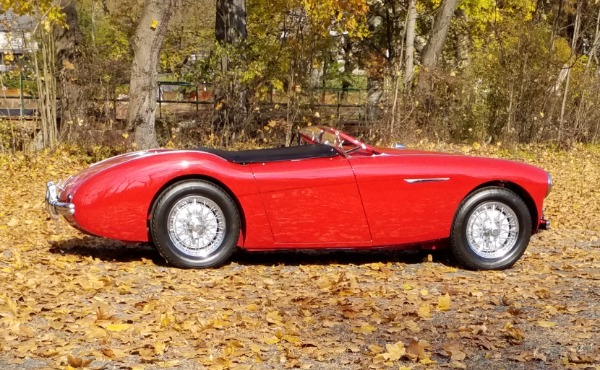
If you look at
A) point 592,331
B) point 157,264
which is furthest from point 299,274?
point 592,331

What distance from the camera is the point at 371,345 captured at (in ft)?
18.4

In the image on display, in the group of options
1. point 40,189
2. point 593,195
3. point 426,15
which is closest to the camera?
point 40,189

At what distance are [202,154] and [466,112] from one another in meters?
14.7

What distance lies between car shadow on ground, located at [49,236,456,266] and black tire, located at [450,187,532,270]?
31cm

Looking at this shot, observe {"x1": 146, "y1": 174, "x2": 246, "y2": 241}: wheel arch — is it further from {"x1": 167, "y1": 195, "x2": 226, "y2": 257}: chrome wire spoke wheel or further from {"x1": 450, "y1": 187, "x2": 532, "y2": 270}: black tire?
{"x1": 450, "y1": 187, "x2": 532, "y2": 270}: black tire

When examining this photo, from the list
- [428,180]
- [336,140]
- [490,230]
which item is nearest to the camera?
[428,180]

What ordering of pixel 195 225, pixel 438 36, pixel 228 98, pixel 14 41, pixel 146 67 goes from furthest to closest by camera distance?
1. pixel 438 36
2. pixel 228 98
3. pixel 14 41
4. pixel 146 67
5. pixel 195 225

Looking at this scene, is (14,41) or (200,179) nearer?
(200,179)

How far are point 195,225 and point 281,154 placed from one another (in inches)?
36.9

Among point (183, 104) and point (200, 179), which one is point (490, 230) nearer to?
point (200, 179)

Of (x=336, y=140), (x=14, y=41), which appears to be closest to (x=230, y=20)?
(x=14, y=41)

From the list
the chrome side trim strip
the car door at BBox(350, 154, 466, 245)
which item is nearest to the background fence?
the car door at BBox(350, 154, 466, 245)

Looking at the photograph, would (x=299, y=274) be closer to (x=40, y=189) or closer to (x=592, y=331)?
(x=592, y=331)

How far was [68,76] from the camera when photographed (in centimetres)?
1738
